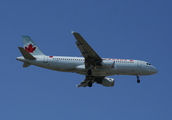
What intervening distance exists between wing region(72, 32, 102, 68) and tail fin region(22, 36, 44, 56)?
735 cm

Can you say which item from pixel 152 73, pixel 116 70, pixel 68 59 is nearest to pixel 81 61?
pixel 68 59

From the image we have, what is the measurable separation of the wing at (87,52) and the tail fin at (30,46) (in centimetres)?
735

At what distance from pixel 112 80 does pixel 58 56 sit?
36.9 ft

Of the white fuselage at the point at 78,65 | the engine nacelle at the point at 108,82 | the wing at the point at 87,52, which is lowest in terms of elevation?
the engine nacelle at the point at 108,82

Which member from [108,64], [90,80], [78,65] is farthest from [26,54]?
[90,80]

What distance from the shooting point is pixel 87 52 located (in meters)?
55.2

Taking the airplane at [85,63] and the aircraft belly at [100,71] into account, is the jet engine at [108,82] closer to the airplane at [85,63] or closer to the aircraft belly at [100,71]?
the airplane at [85,63]

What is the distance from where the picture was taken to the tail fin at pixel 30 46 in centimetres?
5838

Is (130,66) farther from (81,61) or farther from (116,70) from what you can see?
(81,61)

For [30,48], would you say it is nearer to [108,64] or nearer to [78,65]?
[78,65]

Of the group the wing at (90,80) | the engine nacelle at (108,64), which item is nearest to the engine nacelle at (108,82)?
the wing at (90,80)

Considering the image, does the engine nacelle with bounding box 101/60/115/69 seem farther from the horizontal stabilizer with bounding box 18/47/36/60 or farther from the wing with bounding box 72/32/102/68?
the horizontal stabilizer with bounding box 18/47/36/60

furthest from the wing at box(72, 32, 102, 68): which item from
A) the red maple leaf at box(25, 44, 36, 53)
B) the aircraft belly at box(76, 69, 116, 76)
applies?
the red maple leaf at box(25, 44, 36, 53)

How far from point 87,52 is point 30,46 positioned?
9.88 metres
